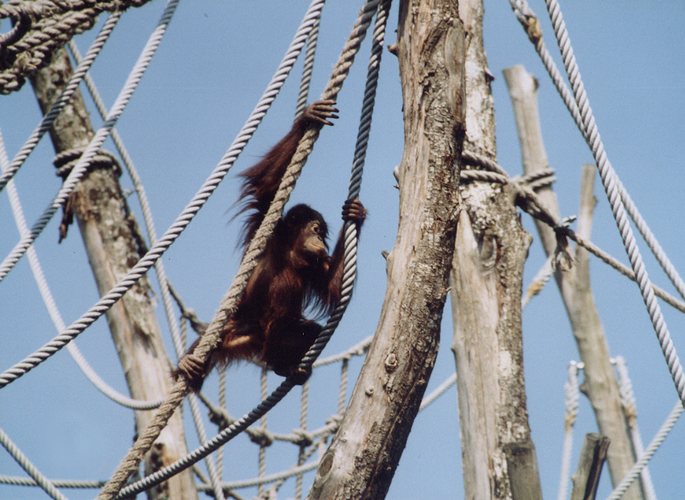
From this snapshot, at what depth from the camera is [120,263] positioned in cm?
561

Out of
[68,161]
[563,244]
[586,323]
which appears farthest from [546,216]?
[68,161]

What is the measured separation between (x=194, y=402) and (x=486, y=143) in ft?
6.92

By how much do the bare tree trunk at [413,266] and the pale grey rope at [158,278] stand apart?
243 centimetres

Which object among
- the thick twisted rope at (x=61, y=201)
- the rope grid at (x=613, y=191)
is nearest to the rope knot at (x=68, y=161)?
the thick twisted rope at (x=61, y=201)

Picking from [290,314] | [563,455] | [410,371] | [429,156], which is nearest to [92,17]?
[290,314]

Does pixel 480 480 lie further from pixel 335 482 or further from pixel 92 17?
pixel 92 17

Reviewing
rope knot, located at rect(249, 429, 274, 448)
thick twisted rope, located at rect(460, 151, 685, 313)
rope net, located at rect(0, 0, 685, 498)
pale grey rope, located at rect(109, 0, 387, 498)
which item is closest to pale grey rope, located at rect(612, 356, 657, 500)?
rope net, located at rect(0, 0, 685, 498)

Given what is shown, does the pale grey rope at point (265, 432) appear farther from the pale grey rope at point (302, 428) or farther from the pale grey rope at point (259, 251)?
the pale grey rope at point (259, 251)

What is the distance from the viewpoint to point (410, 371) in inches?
106

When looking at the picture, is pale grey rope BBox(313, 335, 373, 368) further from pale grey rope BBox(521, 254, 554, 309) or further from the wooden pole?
the wooden pole

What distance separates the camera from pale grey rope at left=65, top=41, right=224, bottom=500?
5.04 m

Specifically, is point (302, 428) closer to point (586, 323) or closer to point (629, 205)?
point (586, 323)

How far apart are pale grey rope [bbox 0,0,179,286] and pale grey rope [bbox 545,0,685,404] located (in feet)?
5.36

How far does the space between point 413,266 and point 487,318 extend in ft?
4.63
